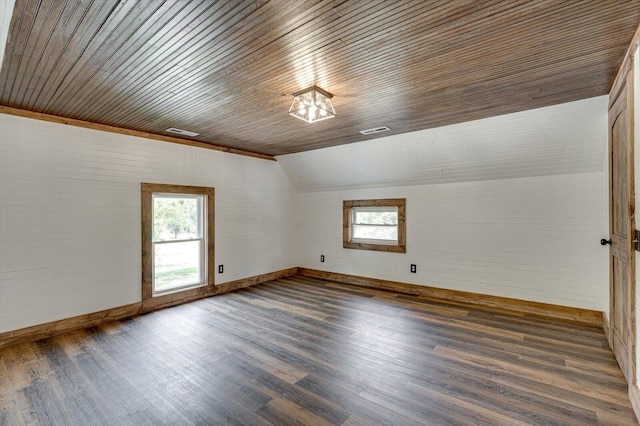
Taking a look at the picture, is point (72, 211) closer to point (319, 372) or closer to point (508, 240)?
point (319, 372)

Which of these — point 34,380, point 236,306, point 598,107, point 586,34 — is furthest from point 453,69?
point 34,380

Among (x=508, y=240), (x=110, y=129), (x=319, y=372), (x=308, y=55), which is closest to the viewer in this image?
(x=308, y=55)

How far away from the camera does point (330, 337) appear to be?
3350 millimetres

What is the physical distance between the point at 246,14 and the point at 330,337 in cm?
304

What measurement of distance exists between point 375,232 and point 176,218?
11.4 feet

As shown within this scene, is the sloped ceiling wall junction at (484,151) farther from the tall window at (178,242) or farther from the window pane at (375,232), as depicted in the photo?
the tall window at (178,242)

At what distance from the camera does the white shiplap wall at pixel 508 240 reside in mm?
3801

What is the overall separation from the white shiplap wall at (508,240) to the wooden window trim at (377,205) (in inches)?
3.5

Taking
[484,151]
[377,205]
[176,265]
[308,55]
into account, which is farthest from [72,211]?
[484,151]

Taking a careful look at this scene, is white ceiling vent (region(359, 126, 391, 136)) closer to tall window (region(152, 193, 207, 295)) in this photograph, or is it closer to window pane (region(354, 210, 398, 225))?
window pane (region(354, 210, 398, 225))

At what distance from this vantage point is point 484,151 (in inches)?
159

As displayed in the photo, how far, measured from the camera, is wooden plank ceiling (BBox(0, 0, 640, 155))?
5.74 feet

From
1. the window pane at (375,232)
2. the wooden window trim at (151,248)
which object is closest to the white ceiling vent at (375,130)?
the window pane at (375,232)

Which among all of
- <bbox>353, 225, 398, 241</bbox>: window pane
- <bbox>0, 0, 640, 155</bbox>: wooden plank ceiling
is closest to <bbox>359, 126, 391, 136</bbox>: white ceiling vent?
<bbox>0, 0, 640, 155</bbox>: wooden plank ceiling
